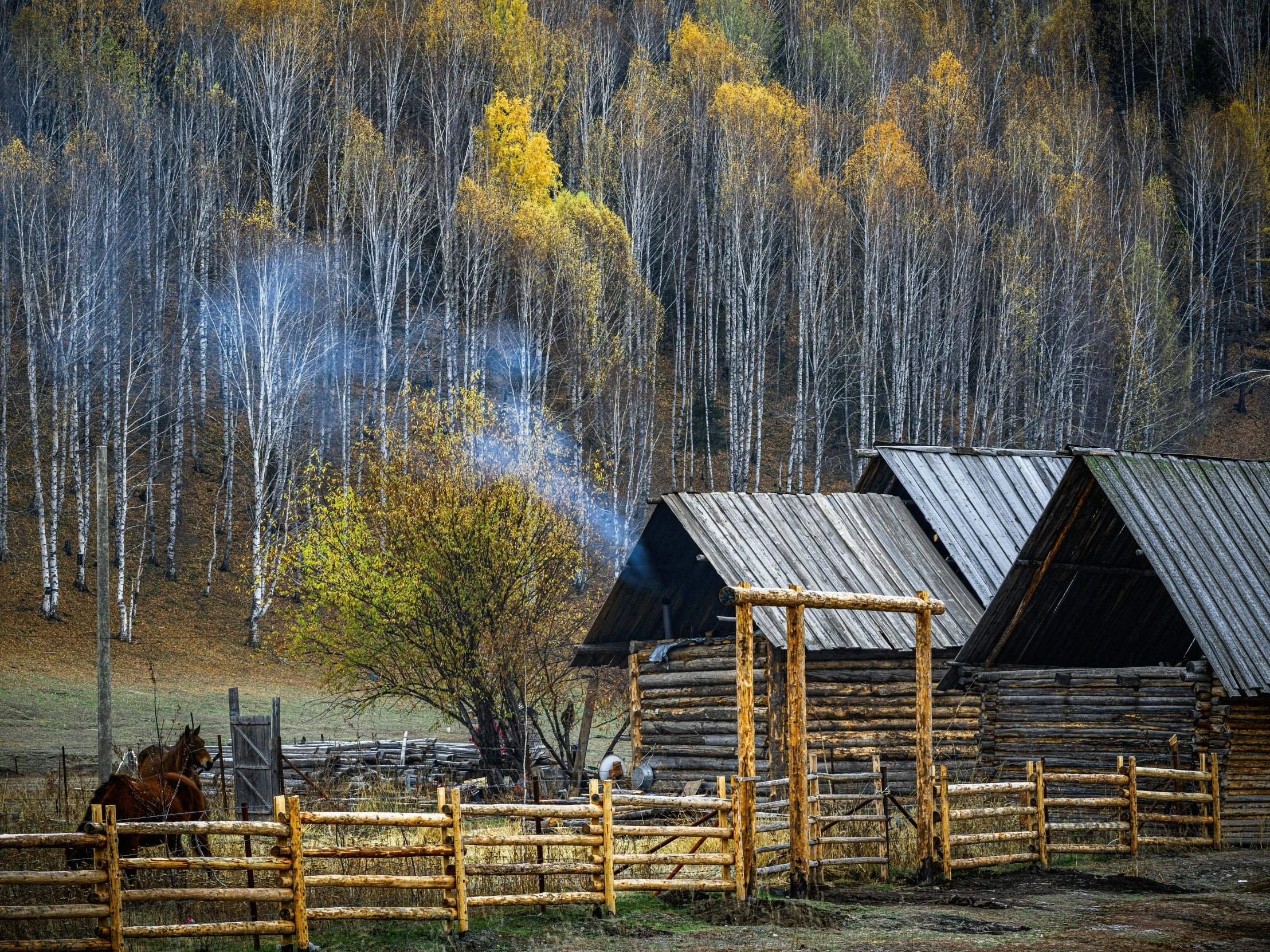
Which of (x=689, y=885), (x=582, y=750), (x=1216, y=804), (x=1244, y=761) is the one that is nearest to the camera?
(x=689, y=885)

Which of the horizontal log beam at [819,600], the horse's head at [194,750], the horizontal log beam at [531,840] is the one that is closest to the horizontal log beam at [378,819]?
the horizontal log beam at [531,840]

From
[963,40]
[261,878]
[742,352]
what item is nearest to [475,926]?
[261,878]

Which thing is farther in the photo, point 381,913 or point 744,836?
point 744,836

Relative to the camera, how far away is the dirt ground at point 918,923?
977cm

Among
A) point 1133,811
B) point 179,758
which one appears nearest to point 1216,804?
point 1133,811

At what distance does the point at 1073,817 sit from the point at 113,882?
45.9ft

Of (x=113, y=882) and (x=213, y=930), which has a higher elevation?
(x=113, y=882)

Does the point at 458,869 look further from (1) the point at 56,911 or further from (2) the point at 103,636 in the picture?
(2) the point at 103,636

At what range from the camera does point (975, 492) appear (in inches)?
980

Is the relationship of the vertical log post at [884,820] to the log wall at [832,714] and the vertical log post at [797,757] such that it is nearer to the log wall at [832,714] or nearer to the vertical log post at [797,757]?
the vertical log post at [797,757]

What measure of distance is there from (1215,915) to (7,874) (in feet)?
32.0

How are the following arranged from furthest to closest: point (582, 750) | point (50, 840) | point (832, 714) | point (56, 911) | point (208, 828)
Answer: point (582, 750) → point (832, 714) → point (208, 828) → point (50, 840) → point (56, 911)

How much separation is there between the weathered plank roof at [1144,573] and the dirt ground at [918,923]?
4.74 metres

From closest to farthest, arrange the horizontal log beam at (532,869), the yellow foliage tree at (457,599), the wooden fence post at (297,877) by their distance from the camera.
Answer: the wooden fence post at (297,877)
the horizontal log beam at (532,869)
the yellow foliage tree at (457,599)
